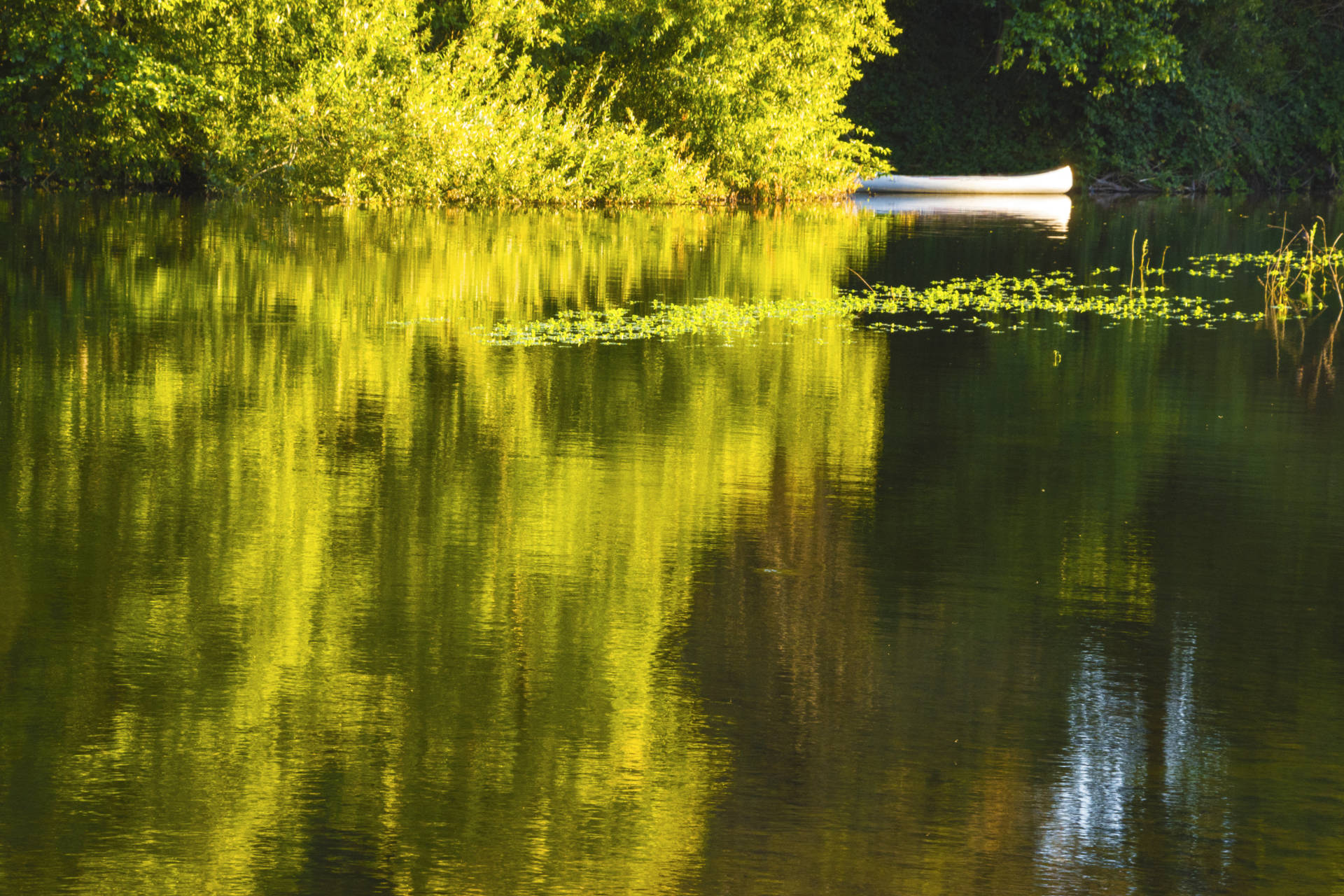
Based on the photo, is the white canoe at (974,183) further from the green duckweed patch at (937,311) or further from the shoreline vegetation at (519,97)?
the green duckweed patch at (937,311)

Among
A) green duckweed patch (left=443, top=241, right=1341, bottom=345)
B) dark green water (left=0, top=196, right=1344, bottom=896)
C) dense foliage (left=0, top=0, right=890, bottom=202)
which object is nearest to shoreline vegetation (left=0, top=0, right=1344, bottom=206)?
dense foliage (left=0, top=0, right=890, bottom=202)

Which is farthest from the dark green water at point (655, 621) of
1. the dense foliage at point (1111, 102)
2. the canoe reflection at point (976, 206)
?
the dense foliage at point (1111, 102)

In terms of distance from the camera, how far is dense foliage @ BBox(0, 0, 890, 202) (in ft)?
101

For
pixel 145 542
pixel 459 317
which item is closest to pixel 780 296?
pixel 459 317

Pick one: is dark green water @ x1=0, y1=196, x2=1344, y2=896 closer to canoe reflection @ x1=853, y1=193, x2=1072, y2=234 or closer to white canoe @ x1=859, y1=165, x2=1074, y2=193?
canoe reflection @ x1=853, y1=193, x2=1072, y2=234

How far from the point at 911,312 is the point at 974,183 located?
105 feet

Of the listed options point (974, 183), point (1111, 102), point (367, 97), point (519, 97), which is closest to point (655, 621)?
point (367, 97)

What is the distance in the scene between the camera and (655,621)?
636 centimetres

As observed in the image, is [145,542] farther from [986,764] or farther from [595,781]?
[986,764]

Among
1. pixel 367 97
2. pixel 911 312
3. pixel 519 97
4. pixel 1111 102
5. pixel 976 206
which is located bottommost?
pixel 911 312

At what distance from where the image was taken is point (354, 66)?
102 ft

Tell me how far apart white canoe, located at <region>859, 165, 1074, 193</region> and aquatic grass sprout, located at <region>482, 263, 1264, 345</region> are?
2735 centimetres

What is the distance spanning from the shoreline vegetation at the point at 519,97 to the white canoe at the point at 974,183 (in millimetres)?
1451

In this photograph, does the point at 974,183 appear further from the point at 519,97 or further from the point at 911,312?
the point at 911,312
